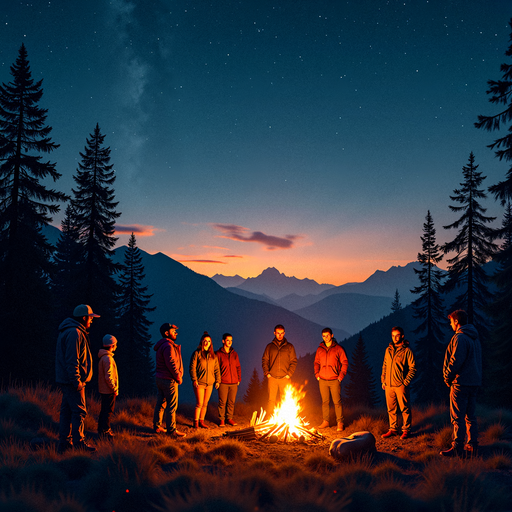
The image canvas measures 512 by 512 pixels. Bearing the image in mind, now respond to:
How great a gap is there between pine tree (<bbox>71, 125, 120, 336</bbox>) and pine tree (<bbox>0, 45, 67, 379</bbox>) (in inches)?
177

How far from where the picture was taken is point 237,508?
12.8 ft

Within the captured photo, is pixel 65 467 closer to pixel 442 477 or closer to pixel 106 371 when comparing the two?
pixel 106 371

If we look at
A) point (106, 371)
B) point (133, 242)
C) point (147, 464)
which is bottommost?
point (147, 464)

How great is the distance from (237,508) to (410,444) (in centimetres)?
589

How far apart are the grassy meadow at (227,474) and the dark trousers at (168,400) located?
1.42ft

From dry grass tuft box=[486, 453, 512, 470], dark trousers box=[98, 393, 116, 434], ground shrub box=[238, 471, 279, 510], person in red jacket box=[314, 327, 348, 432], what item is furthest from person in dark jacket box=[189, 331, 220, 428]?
dry grass tuft box=[486, 453, 512, 470]

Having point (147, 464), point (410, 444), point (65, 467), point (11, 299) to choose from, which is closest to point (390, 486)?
point (147, 464)

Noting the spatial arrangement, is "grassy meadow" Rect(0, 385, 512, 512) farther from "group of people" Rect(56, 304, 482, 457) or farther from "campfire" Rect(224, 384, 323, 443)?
"group of people" Rect(56, 304, 482, 457)

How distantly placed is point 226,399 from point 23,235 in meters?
12.4

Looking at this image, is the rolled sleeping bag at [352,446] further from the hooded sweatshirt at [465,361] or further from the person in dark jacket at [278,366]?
the person in dark jacket at [278,366]

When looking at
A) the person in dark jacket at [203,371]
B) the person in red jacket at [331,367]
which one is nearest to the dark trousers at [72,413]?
the person in dark jacket at [203,371]

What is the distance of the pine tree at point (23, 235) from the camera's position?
1545 cm

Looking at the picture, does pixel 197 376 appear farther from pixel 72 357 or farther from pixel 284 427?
pixel 72 357

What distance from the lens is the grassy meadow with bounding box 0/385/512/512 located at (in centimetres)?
418
